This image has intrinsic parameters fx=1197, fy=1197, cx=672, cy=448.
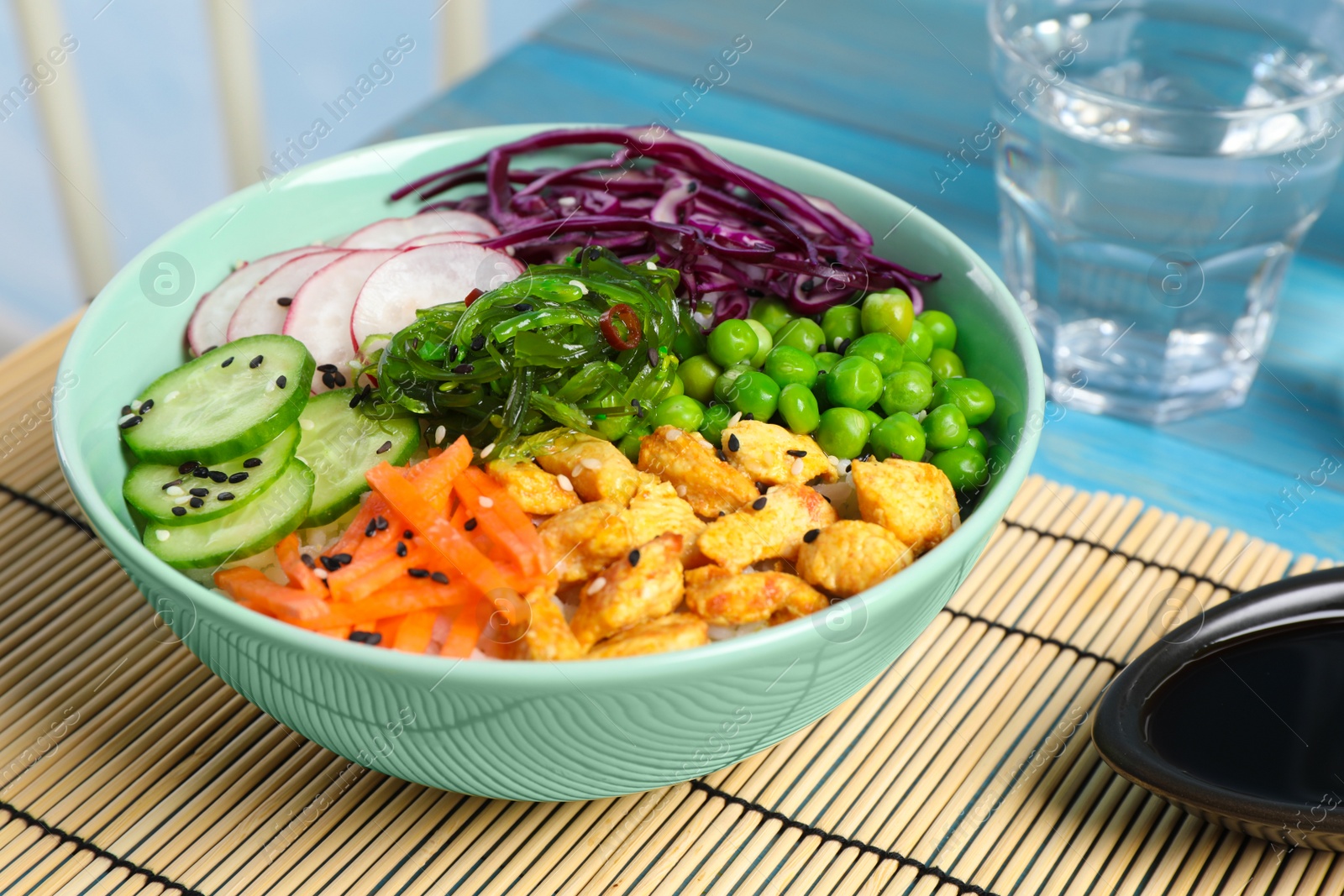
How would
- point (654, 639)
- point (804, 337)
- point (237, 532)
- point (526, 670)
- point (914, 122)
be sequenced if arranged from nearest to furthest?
point (526, 670) < point (654, 639) < point (237, 532) < point (804, 337) < point (914, 122)

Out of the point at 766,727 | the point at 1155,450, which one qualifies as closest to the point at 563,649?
the point at 766,727

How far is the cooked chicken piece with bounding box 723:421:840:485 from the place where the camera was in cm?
216

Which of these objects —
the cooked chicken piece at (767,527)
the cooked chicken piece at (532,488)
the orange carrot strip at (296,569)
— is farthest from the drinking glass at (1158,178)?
the orange carrot strip at (296,569)

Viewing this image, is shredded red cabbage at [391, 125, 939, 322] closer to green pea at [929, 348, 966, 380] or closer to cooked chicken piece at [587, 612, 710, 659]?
green pea at [929, 348, 966, 380]

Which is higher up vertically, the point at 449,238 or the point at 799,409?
the point at 449,238

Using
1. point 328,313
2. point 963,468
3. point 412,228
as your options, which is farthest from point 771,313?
point 328,313

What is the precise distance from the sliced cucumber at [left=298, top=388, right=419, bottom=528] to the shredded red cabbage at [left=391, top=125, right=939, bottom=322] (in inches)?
22.5

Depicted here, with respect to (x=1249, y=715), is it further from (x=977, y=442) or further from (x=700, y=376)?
(x=700, y=376)

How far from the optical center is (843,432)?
2291 millimetres

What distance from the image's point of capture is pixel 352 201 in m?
2.76

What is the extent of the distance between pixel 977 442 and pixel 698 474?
0.58 m

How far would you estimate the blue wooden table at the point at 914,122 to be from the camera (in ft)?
9.62

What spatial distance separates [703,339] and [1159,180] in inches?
47.1

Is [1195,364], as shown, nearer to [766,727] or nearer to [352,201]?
[766,727]
